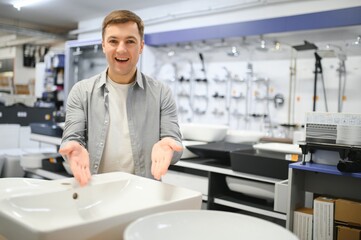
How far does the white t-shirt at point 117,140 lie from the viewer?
155cm

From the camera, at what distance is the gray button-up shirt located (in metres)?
1.52

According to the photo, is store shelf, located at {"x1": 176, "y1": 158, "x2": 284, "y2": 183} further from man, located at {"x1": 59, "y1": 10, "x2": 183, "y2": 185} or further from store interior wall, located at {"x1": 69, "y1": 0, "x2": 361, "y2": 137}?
store interior wall, located at {"x1": 69, "y1": 0, "x2": 361, "y2": 137}

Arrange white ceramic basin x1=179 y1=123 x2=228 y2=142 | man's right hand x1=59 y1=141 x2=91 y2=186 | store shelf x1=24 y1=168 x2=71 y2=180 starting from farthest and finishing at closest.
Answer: store shelf x1=24 y1=168 x2=71 y2=180 → white ceramic basin x1=179 y1=123 x2=228 y2=142 → man's right hand x1=59 y1=141 x2=91 y2=186

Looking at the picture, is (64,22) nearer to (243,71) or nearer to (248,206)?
(243,71)

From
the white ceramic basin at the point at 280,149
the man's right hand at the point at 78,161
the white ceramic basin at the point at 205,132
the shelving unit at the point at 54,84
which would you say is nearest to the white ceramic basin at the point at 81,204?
the man's right hand at the point at 78,161

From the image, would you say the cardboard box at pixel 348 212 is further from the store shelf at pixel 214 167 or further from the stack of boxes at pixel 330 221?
the store shelf at pixel 214 167

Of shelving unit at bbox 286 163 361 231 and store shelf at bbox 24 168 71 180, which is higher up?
shelving unit at bbox 286 163 361 231

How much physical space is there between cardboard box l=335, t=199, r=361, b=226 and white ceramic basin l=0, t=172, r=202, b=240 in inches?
61.1


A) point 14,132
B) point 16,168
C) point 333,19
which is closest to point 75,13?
point 14,132

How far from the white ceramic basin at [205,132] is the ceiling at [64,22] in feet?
6.45

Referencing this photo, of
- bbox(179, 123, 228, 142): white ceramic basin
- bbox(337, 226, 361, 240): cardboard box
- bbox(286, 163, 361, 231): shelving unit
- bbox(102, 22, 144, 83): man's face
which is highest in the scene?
bbox(102, 22, 144, 83): man's face

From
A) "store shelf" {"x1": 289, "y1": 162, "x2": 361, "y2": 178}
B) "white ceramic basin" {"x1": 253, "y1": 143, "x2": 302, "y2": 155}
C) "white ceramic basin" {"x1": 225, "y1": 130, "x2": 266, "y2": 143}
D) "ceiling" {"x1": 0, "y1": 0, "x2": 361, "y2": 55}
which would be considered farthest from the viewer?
"ceiling" {"x1": 0, "y1": 0, "x2": 361, "y2": 55}

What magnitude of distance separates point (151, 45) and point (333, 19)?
3.08 m

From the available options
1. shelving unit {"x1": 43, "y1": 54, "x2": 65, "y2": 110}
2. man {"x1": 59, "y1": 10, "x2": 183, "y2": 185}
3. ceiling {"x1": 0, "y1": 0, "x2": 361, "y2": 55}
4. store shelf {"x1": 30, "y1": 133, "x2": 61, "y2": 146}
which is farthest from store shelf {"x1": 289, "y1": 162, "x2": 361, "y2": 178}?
shelving unit {"x1": 43, "y1": 54, "x2": 65, "y2": 110}
